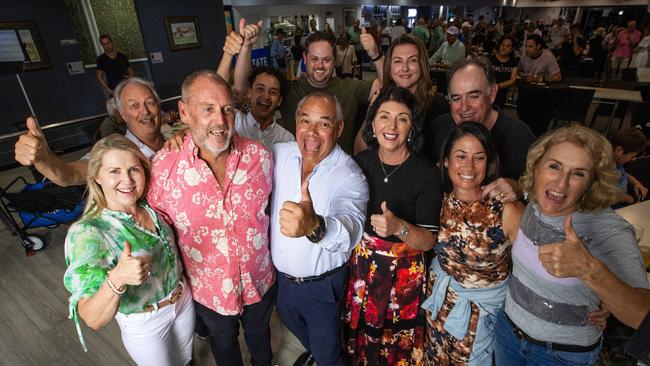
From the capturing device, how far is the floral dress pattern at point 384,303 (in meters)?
1.85

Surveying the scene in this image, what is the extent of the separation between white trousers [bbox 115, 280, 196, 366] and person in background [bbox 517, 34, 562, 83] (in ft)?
19.9

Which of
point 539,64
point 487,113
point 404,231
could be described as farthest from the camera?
point 539,64

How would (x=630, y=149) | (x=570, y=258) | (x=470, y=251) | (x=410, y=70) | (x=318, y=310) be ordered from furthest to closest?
(x=630, y=149), (x=410, y=70), (x=318, y=310), (x=470, y=251), (x=570, y=258)

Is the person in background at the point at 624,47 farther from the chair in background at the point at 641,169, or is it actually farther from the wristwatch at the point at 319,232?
the wristwatch at the point at 319,232

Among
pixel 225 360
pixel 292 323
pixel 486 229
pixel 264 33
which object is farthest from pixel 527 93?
pixel 264 33

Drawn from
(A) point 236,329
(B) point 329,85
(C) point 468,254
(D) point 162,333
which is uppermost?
(B) point 329,85

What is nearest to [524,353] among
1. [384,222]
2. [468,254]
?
[468,254]

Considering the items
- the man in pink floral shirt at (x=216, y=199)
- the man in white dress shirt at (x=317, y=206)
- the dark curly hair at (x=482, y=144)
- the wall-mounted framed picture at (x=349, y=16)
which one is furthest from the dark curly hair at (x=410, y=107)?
the wall-mounted framed picture at (x=349, y=16)

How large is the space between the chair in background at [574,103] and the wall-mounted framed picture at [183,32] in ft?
23.6

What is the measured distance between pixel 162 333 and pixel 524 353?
1686 mm

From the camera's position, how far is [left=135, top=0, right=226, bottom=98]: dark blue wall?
6.71 metres

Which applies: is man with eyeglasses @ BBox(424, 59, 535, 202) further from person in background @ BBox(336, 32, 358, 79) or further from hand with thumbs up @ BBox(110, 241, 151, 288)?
person in background @ BBox(336, 32, 358, 79)

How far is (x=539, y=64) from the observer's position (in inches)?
223

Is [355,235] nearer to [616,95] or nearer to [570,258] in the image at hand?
[570,258]
